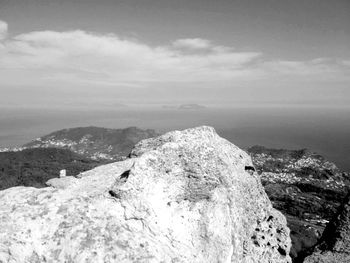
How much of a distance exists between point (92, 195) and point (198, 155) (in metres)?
3.80

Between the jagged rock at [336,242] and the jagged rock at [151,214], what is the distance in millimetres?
4747

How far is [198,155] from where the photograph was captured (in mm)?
10617

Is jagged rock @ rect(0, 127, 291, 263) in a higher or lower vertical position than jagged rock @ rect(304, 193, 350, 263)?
higher

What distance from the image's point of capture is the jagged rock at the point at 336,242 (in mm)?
14547

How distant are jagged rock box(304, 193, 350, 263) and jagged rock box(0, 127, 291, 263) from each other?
15.6 ft

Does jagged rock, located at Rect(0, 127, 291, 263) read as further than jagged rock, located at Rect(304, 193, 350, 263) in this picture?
No

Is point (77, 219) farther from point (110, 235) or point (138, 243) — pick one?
point (138, 243)

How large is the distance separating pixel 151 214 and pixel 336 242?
446 inches

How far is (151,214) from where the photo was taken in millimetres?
9023

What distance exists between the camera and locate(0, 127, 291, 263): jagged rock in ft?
26.8

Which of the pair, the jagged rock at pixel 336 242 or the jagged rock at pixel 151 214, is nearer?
the jagged rock at pixel 151 214

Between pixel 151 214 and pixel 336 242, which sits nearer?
pixel 151 214

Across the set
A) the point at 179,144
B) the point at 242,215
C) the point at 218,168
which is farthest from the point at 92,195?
the point at 242,215

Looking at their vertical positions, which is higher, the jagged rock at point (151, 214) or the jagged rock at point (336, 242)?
the jagged rock at point (151, 214)
